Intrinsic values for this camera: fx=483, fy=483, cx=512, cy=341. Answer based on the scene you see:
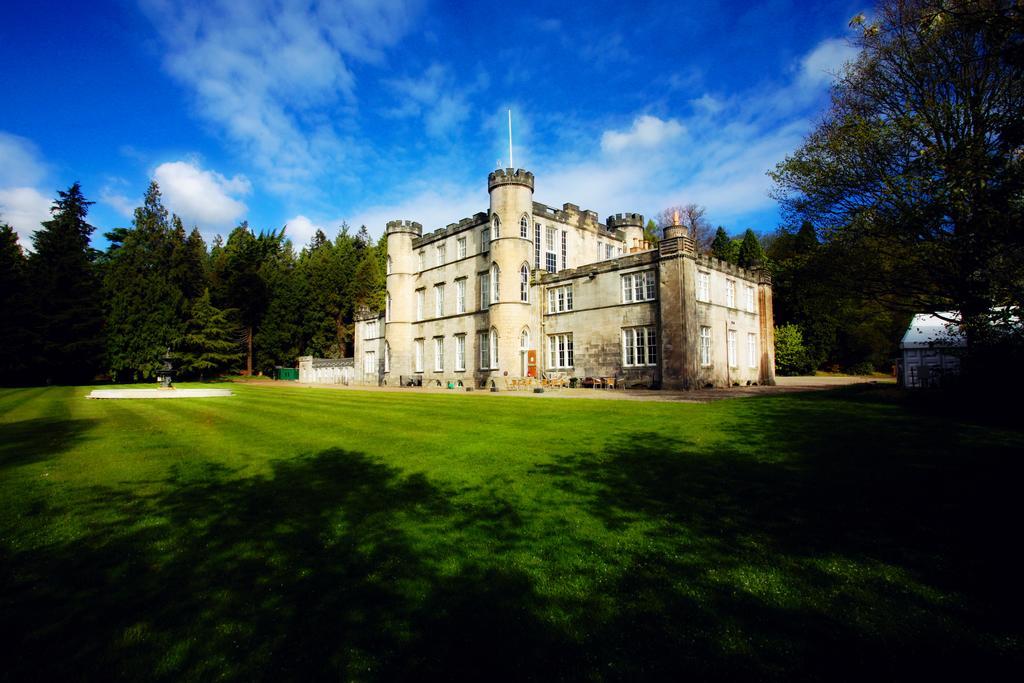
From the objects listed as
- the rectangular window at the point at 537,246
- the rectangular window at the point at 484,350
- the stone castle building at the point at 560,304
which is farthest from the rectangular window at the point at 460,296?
the rectangular window at the point at 537,246

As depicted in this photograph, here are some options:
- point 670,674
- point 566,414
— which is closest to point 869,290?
point 566,414

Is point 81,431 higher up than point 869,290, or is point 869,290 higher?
point 869,290

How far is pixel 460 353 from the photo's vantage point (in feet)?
131

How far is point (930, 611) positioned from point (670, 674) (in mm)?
2136

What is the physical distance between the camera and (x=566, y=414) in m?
14.6

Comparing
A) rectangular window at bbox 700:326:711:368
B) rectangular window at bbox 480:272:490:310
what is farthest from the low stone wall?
rectangular window at bbox 700:326:711:368

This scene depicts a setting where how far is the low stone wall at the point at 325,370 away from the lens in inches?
2084

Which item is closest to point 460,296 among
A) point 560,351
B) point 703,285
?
point 560,351

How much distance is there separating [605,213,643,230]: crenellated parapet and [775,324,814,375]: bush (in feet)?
58.1

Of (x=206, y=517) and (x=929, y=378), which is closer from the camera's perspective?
(x=206, y=517)

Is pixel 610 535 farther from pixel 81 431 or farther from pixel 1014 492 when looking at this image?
pixel 81 431

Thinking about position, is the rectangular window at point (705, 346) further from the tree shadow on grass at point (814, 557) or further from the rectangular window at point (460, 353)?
the tree shadow on grass at point (814, 557)

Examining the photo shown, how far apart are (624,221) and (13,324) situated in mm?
52414

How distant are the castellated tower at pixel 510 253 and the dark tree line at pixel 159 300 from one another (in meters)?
35.0
